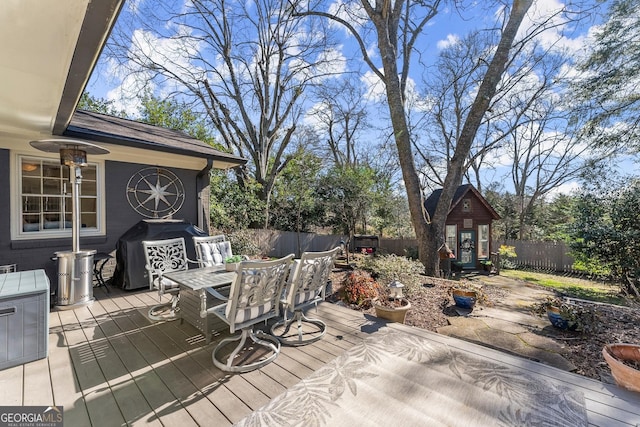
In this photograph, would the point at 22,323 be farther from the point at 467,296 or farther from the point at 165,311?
the point at 467,296

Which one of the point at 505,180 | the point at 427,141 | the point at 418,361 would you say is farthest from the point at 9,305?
the point at 505,180

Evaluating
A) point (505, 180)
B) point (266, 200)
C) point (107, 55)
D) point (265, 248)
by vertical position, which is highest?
point (107, 55)

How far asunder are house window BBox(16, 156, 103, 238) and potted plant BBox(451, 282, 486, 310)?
6.66 meters

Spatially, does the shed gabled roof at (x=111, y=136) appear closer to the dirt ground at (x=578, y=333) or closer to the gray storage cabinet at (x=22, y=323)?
the gray storage cabinet at (x=22, y=323)

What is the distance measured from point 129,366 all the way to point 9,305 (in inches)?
49.5

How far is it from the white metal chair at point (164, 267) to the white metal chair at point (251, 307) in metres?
1.17

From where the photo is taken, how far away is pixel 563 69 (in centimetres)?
1027

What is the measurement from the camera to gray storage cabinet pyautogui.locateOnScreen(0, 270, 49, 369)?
2.41 m

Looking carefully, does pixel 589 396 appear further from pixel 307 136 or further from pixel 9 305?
pixel 307 136

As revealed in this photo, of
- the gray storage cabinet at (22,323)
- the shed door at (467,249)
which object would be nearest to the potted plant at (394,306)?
the gray storage cabinet at (22,323)

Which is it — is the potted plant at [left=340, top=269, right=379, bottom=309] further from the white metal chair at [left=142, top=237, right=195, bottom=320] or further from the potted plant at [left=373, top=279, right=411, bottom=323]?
the white metal chair at [left=142, top=237, right=195, bottom=320]

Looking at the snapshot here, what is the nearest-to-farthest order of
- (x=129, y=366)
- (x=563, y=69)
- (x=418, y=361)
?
1. (x=129, y=366)
2. (x=418, y=361)
3. (x=563, y=69)

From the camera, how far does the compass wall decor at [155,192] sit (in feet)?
17.9

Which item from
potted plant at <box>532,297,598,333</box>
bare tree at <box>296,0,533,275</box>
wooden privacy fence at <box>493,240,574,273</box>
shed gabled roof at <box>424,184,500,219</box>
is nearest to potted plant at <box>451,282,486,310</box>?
potted plant at <box>532,297,598,333</box>
